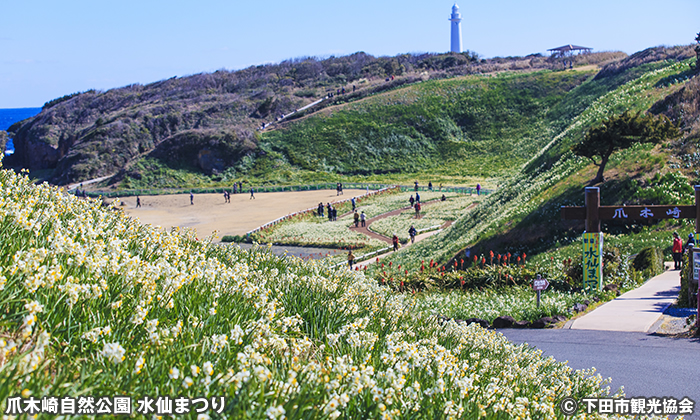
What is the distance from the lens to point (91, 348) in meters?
3.99

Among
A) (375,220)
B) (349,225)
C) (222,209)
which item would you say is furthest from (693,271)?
(222,209)

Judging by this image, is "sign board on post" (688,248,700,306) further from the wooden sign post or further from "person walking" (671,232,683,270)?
"person walking" (671,232,683,270)

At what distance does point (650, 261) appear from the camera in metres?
15.2

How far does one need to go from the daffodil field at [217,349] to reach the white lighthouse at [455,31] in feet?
604

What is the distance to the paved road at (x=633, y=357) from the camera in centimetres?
672

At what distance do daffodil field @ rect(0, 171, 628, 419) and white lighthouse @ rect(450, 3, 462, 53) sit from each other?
184204 millimetres

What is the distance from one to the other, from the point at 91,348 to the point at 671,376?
705cm

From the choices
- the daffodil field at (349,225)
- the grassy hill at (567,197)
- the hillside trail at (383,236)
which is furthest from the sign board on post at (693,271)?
the daffodil field at (349,225)

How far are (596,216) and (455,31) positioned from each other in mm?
179499

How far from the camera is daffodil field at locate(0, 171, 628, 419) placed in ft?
11.1

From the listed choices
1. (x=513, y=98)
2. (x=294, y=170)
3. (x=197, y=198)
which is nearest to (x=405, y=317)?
(x=197, y=198)

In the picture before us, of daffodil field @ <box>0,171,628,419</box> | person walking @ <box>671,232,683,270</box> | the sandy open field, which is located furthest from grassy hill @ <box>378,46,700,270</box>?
the sandy open field

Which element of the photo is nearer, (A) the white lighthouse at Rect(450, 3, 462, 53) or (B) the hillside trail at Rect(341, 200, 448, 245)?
(B) the hillside trail at Rect(341, 200, 448, 245)

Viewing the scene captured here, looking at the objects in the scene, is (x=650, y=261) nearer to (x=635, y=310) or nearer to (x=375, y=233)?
(x=635, y=310)
